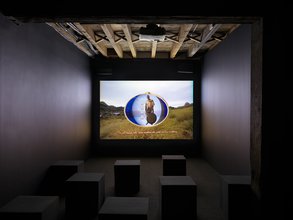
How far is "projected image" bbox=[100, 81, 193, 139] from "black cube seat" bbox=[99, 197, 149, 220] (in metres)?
4.57

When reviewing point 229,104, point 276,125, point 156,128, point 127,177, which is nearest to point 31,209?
point 127,177

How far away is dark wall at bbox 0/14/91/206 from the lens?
2938 millimetres

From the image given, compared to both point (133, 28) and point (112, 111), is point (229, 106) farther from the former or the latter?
point (112, 111)

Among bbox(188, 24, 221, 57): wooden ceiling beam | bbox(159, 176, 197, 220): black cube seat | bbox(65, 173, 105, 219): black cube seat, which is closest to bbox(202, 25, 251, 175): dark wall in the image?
bbox(188, 24, 221, 57): wooden ceiling beam

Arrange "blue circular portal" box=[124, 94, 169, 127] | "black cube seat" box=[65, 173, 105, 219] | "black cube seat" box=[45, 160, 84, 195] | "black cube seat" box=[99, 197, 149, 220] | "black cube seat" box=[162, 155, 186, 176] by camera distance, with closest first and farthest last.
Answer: "black cube seat" box=[99, 197, 149, 220]
"black cube seat" box=[65, 173, 105, 219]
"black cube seat" box=[45, 160, 84, 195]
"black cube seat" box=[162, 155, 186, 176]
"blue circular portal" box=[124, 94, 169, 127]

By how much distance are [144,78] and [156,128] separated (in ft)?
4.78

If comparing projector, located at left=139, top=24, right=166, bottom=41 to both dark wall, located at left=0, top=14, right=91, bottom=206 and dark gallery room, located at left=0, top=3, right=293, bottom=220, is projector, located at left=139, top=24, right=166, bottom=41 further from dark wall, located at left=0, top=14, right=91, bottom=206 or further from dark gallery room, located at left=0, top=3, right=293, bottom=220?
dark wall, located at left=0, top=14, right=91, bottom=206

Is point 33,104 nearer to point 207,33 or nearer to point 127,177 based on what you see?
point 127,177

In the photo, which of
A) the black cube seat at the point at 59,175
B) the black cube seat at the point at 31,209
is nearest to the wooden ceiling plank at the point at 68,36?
the black cube seat at the point at 59,175

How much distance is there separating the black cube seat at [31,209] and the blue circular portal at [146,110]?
15.3ft

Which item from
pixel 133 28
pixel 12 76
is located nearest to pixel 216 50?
pixel 133 28

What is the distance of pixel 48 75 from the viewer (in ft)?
13.6

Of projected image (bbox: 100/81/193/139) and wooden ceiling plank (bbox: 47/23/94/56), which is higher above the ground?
wooden ceiling plank (bbox: 47/23/94/56)

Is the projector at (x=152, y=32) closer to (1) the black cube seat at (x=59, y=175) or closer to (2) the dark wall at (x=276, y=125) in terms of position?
(2) the dark wall at (x=276, y=125)
